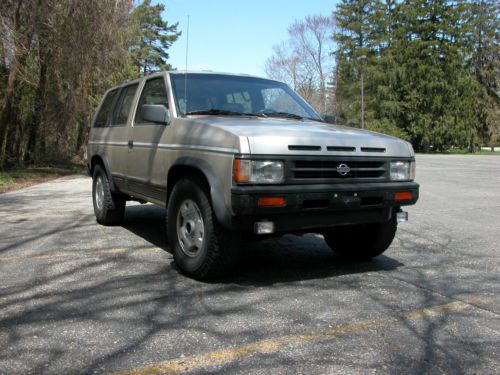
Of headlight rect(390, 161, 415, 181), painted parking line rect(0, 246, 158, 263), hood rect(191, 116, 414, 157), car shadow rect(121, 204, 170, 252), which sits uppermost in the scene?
hood rect(191, 116, 414, 157)

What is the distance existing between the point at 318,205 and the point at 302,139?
1.80 ft

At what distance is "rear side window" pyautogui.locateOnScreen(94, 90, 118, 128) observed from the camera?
23.2ft

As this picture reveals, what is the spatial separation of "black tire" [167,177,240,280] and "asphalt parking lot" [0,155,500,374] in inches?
6.5

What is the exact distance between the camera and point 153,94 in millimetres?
5609

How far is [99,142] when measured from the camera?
703cm

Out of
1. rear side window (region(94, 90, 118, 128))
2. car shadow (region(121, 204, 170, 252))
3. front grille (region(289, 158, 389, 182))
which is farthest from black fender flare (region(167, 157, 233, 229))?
rear side window (region(94, 90, 118, 128))

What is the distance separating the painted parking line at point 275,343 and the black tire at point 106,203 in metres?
4.19

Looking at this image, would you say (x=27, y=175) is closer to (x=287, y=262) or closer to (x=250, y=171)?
(x=287, y=262)

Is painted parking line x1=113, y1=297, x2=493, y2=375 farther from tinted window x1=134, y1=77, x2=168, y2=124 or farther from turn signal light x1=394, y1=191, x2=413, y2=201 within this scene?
tinted window x1=134, y1=77, x2=168, y2=124

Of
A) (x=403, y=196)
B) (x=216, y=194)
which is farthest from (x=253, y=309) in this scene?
(x=403, y=196)

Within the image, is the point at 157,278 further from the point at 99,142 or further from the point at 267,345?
the point at 99,142

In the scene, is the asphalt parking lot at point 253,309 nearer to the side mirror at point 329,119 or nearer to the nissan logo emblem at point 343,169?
the nissan logo emblem at point 343,169

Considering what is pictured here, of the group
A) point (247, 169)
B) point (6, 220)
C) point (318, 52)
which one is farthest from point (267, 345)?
point (318, 52)

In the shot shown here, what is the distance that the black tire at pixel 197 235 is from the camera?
412cm
